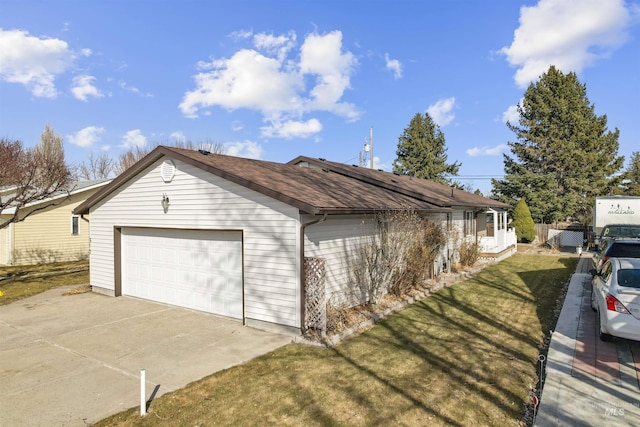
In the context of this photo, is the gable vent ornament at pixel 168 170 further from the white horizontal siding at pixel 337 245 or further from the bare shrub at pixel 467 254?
the bare shrub at pixel 467 254

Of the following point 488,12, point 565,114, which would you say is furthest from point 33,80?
point 565,114

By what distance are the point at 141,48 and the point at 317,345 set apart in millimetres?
14025

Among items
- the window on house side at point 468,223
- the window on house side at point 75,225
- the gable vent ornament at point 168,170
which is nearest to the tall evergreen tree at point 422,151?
the window on house side at point 468,223

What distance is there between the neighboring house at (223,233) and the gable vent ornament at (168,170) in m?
0.03

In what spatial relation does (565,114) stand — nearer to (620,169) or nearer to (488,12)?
(620,169)

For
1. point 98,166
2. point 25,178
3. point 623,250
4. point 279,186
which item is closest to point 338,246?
point 279,186

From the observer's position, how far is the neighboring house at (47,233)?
18594 mm

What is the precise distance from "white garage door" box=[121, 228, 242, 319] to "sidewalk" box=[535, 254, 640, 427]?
6.31 meters

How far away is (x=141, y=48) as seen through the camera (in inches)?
575

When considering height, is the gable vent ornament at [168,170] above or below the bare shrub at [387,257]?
above

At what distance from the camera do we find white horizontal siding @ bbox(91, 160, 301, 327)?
24.5ft

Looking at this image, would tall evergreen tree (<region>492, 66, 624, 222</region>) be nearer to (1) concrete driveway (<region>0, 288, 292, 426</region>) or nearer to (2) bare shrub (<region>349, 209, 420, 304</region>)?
(2) bare shrub (<region>349, 209, 420, 304</region>)

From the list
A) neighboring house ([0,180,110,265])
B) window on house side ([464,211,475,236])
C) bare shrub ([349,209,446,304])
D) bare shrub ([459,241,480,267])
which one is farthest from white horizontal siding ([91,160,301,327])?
window on house side ([464,211,475,236])

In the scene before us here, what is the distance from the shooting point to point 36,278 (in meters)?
14.8
